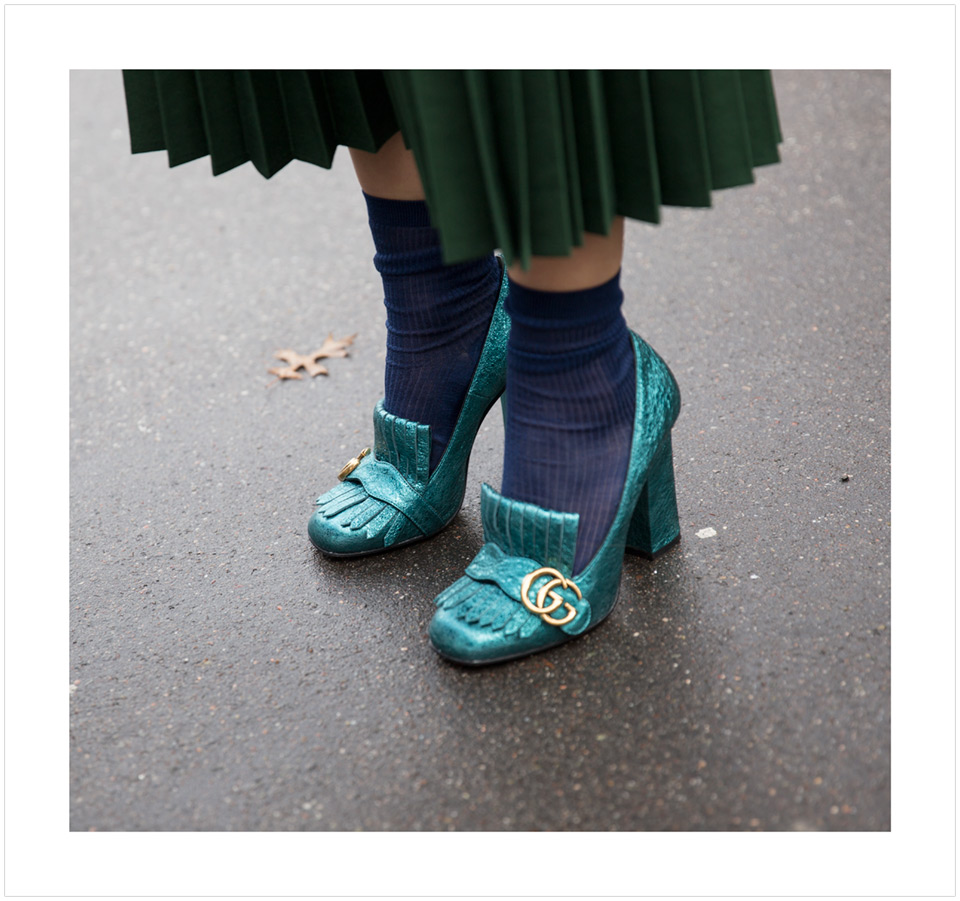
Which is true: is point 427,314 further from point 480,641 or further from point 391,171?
point 480,641

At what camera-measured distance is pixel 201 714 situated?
1174mm

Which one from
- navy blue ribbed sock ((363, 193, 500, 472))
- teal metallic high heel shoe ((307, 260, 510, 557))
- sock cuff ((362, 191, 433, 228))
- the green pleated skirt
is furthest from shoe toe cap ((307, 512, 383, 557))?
the green pleated skirt

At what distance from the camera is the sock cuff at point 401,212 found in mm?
1243

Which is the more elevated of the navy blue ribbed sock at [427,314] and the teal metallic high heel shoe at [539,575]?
the navy blue ribbed sock at [427,314]

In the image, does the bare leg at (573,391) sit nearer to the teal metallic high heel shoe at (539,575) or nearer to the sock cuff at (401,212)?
the teal metallic high heel shoe at (539,575)

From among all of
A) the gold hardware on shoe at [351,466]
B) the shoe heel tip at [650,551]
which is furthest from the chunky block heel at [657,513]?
the gold hardware on shoe at [351,466]

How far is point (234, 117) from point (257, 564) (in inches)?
23.6

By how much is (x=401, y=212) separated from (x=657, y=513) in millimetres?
494

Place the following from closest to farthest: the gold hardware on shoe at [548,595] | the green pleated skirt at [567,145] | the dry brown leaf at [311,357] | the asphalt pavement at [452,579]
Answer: the green pleated skirt at [567,145] → the asphalt pavement at [452,579] → the gold hardware on shoe at [548,595] → the dry brown leaf at [311,357]

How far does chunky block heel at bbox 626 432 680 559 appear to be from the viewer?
1251 mm

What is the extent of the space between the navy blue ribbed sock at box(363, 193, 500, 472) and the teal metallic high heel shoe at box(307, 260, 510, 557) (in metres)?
0.01

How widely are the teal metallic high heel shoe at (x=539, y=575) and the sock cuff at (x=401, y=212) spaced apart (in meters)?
0.30

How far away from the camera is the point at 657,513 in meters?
1.29
